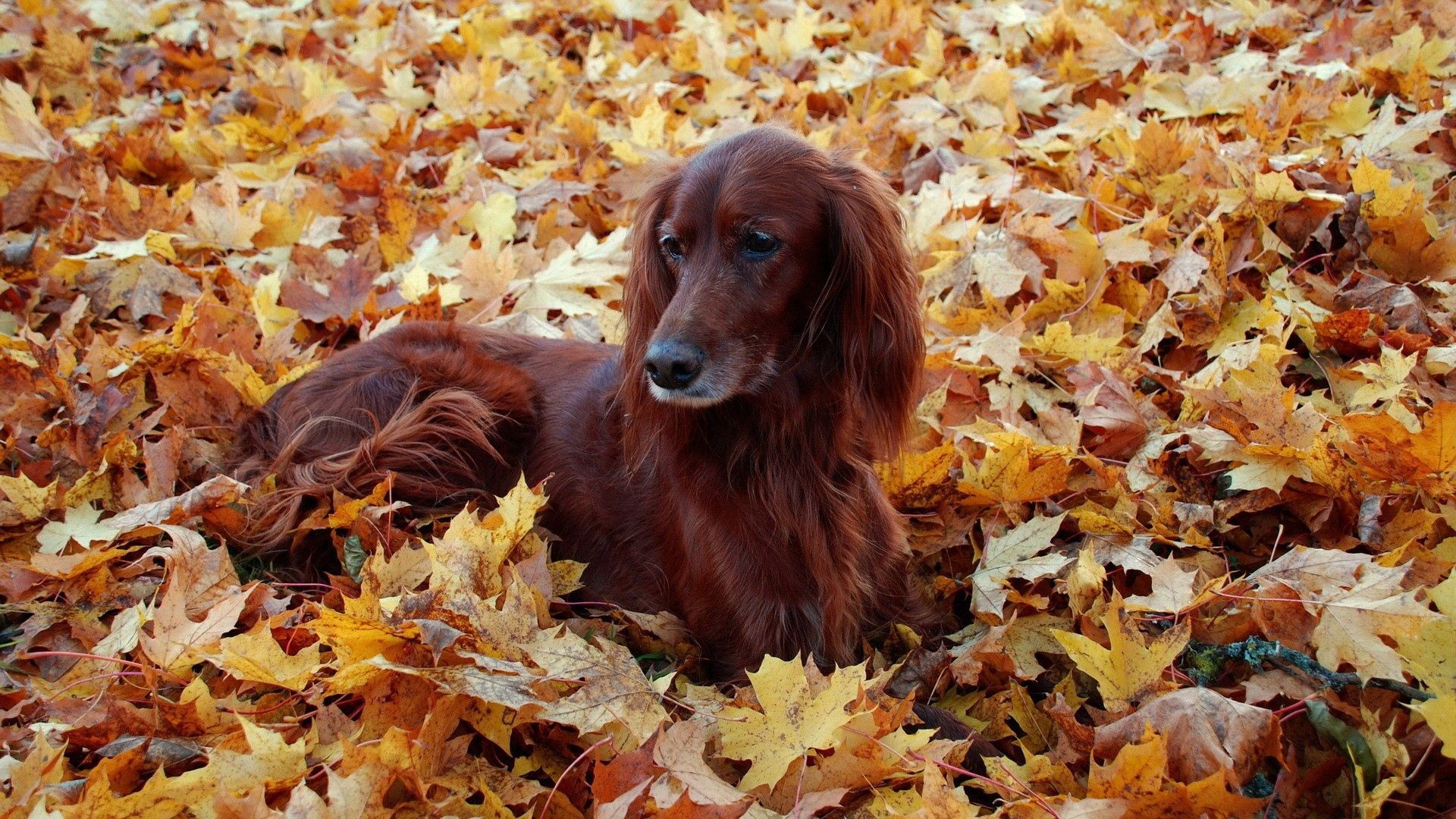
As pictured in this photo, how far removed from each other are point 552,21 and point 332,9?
55.9 inches

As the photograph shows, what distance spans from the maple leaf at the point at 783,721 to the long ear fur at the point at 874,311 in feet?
2.43

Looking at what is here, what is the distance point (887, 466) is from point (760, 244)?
752 mm

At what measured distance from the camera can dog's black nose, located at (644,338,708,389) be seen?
2090mm

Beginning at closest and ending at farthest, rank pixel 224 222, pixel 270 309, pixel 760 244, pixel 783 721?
pixel 783 721
pixel 760 244
pixel 270 309
pixel 224 222

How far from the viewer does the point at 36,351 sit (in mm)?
2936

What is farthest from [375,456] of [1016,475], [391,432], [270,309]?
[1016,475]

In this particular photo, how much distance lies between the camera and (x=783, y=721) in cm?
174

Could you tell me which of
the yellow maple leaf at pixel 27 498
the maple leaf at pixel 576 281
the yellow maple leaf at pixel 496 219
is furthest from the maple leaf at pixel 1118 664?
the yellow maple leaf at pixel 496 219

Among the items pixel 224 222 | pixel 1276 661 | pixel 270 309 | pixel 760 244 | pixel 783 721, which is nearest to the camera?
pixel 783 721

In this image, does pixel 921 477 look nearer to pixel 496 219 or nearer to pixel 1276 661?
pixel 1276 661

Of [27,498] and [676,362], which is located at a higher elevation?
[676,362]

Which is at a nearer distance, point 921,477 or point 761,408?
point 761,408

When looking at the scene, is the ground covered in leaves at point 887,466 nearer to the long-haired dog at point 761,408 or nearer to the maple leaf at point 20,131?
the maple leaf at point 20,131

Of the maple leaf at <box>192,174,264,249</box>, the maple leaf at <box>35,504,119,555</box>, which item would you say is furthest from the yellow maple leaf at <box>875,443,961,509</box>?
the maple leaf at <box>192,174,264,249</box>
